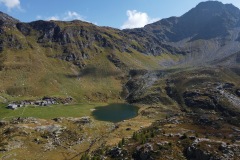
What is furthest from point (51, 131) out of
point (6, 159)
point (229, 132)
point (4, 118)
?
point (229, 132)

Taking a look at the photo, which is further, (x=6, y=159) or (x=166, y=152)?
(x=6, y=159)

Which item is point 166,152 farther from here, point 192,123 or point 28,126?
point 28,126

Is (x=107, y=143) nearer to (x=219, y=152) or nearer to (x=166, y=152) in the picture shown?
(x=166, y=152)

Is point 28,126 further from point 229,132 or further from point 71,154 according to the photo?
point 229,132

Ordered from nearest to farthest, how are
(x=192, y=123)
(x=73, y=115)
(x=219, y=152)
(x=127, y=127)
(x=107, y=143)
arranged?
1. (x=219, y=152)
2. (x=107, y=143)
3. (x=192, y=123)
4. (x=127, y=127)
5. (x=73, y=115)

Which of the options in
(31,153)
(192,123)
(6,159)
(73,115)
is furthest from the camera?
(73,115)

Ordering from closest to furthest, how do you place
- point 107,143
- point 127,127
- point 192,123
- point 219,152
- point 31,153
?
point 219,152 < point 31,153 < point 107,143 < point 192,123 < point 127,127

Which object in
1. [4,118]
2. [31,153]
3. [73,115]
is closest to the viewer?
[31,153]

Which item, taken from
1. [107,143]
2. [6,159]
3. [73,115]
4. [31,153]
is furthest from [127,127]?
[6,159]

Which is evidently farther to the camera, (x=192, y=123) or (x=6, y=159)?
(x=192, y=123)
